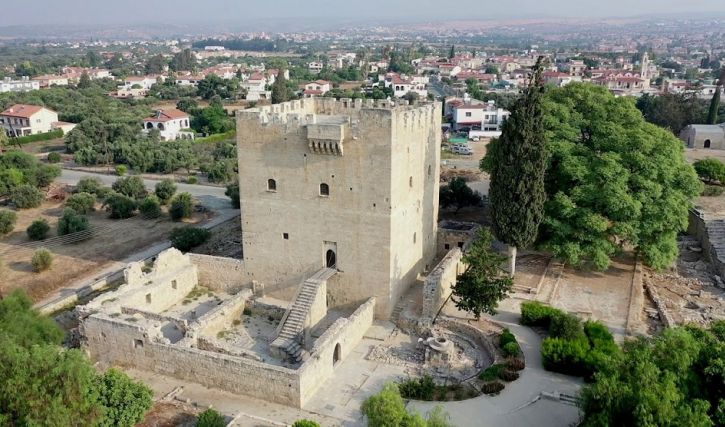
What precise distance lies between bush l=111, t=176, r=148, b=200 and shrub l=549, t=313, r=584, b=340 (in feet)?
118

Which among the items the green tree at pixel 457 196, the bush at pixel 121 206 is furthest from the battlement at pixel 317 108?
the bush at pixel 121 206

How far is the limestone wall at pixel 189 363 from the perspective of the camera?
19734 mm

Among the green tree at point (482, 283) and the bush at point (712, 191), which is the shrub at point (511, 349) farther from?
the bush at point (712, 191)

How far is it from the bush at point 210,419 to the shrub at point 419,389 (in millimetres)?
6023

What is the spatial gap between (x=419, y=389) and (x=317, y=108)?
15458 mm

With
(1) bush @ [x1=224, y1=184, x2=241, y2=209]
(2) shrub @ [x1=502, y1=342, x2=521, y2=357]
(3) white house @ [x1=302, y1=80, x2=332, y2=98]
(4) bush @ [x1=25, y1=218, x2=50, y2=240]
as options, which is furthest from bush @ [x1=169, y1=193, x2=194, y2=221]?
(3) white house @ [x1=302, y1=80, x2=332, y2=98]

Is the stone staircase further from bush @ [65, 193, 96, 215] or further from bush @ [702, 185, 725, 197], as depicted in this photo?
bush @ [702, 185, 725, 197]

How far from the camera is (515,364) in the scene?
21.3 meters

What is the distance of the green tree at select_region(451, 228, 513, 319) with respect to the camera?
921 inches

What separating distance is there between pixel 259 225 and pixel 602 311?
52.7ft

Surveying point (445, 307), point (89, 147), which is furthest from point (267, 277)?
point (89, 147)

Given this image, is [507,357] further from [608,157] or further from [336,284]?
[608,157]

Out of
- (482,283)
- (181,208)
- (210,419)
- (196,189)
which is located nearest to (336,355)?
(210,419)

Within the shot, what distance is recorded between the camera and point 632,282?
28.8m
